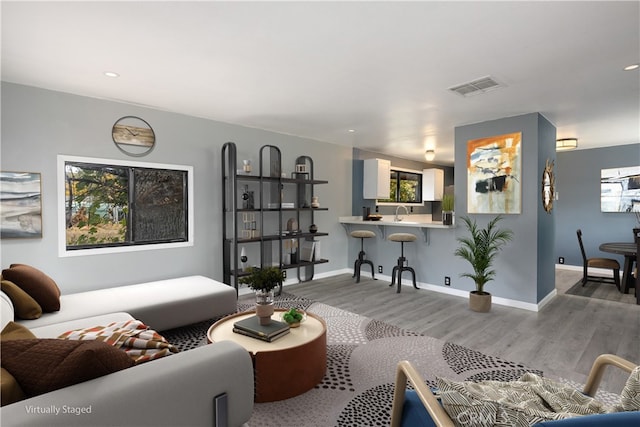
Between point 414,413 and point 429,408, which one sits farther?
point 414,413

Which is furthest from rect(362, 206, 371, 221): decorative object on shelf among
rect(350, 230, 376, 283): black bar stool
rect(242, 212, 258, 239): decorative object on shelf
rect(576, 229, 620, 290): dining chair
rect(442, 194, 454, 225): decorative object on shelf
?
rect(576, 229, 620, 290): dining chair

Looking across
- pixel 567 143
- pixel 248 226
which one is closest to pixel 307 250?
pixel 248 226

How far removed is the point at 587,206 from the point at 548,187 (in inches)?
117

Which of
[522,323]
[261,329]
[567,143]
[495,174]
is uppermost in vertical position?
[567,143]

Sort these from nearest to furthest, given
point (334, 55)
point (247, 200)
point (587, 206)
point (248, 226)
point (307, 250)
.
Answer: point (334, 55)
point (247, 200)
point (248, 226)
point (307, 250)
point (587, 206)

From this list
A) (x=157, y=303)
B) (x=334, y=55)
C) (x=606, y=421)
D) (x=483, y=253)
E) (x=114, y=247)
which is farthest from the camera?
(x=483, y=253)

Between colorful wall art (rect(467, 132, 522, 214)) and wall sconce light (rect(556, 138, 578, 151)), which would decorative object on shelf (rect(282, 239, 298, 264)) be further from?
wall sconce light (rect(556, 138, 578, 151))

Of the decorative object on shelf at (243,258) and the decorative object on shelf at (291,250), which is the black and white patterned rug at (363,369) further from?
the decorative object on shelf at (291,250)

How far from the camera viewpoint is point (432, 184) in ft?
26.7

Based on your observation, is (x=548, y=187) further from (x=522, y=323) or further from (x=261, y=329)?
(x=261, y=329)

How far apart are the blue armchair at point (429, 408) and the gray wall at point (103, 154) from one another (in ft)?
11.8

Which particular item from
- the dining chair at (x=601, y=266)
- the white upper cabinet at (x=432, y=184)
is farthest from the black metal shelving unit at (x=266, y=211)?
the dining chair at (x=601, y=266)

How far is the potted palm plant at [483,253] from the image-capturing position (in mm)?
4157

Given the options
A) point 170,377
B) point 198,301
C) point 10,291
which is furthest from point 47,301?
point 170,377
